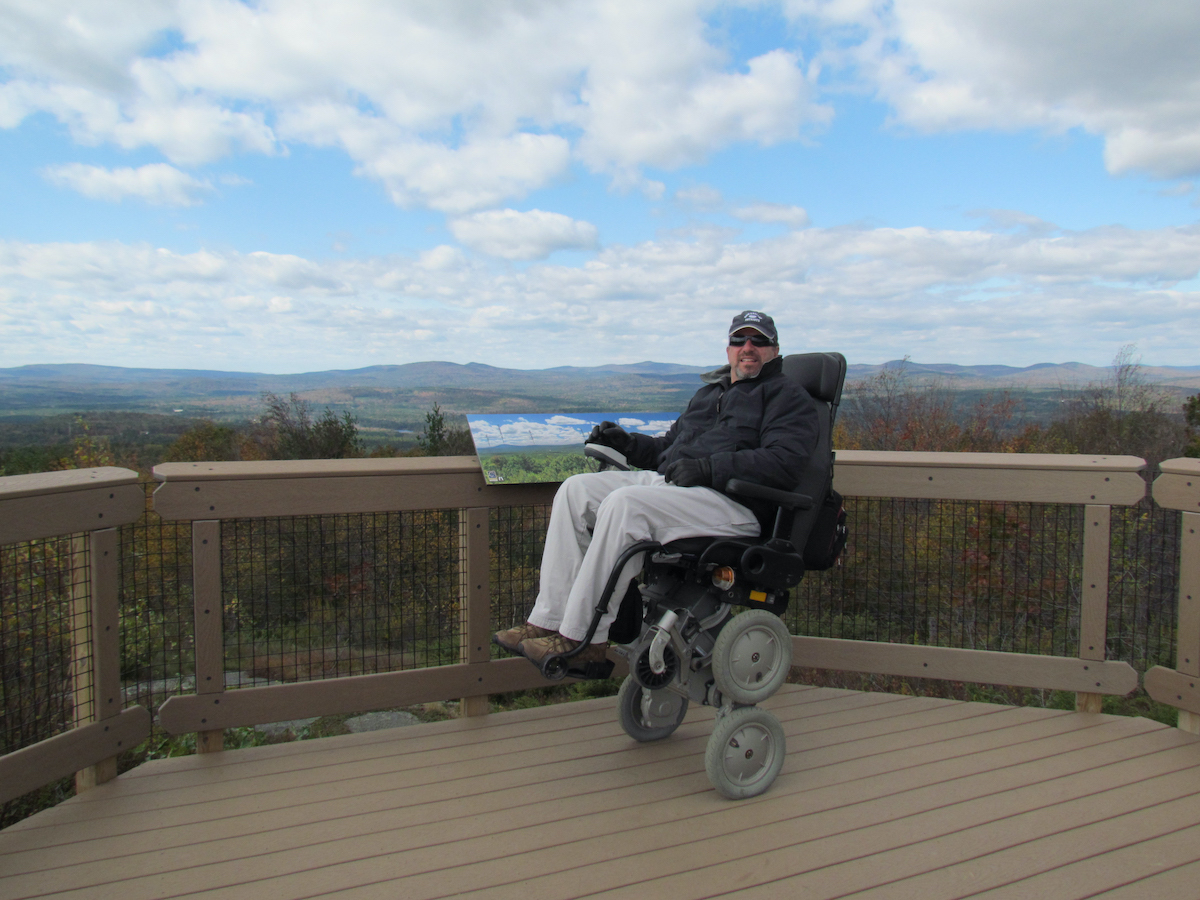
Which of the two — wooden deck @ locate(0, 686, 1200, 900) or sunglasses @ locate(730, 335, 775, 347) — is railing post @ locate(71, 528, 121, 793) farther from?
sunglasses @ locate(730, 335, 775, 347)

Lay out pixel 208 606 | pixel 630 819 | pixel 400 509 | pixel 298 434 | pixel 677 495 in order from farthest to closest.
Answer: pixel 298 434, pixel 400 509, pixel 208 606, pixel 677 495, pixel 630 819

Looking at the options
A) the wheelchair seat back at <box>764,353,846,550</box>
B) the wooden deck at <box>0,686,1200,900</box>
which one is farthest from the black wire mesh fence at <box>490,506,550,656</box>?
the wheelchair seat back at <box>764,353,846,550</box>

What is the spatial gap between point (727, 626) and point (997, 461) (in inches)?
58.6

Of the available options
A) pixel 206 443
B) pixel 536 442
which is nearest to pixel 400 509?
pixel 536 442

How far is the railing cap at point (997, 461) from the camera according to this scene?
2910mm

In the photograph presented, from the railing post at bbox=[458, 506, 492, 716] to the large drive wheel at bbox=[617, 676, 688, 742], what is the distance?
0.60 m

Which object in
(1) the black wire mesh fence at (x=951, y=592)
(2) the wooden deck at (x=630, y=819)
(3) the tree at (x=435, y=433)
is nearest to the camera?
(2) the wooden deck at (x=630, y=819)

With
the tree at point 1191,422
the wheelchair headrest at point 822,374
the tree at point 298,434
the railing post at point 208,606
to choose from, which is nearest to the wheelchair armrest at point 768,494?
the wheelchair headrest at point 822,374

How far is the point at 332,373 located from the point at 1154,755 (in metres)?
25.6

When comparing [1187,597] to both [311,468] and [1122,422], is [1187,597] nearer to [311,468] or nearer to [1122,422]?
[311,468]

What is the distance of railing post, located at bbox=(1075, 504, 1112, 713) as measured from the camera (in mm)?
2922

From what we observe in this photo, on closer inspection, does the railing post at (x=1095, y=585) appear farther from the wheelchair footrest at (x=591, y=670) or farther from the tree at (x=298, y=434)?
the tree at (x=298, y=434)

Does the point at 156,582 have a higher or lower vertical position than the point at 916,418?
lower

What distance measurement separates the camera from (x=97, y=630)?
234 cm
